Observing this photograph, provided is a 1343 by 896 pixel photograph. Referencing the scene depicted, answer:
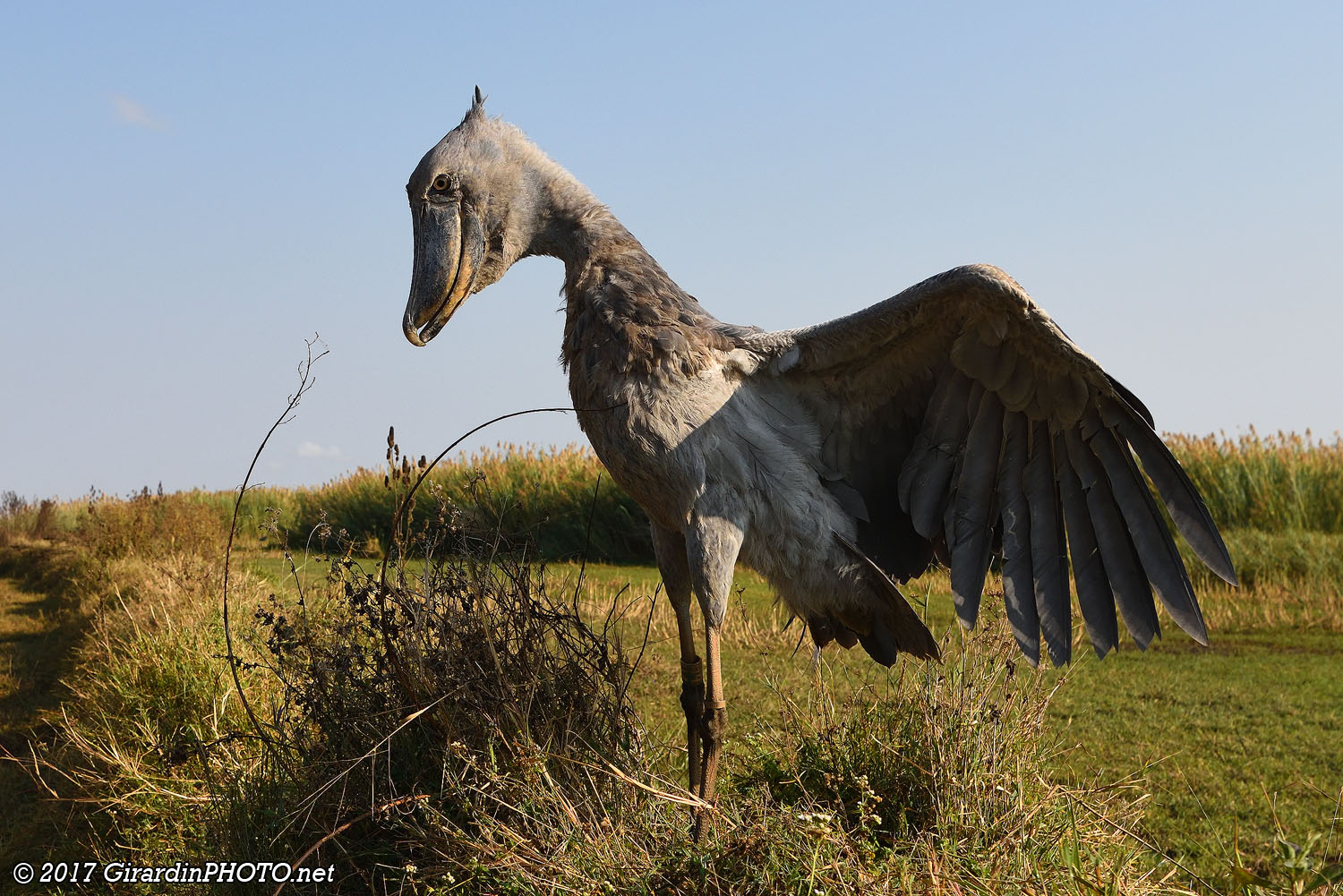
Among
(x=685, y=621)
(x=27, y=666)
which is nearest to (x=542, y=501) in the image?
(x=27, y=666)

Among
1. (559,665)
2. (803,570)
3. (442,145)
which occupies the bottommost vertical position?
(559,665)

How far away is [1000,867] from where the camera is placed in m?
2.90

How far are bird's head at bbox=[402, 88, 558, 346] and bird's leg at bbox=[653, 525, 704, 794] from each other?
104 cm

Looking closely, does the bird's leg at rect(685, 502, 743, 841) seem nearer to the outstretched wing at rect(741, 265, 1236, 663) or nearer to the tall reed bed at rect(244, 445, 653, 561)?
the outstretched wing at rect(741, 265, 1236, 663)

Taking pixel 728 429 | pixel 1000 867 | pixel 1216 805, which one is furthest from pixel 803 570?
pixel 1216 805

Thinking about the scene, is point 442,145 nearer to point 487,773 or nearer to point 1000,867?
point 487,773

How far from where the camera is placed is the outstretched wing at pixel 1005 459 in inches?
125

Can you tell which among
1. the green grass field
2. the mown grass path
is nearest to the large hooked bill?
the green grass field

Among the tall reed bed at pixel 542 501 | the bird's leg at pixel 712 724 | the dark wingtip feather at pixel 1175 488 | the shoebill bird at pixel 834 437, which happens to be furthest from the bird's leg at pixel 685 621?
the tall reed bed at pixel 542 501

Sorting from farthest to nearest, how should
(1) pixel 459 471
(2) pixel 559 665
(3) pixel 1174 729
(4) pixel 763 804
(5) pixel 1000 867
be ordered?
(1) pixel 459 471, (3) pixel 1174 729, (2) pixel 559 665, (4) pixel 763 804, (5) pixel 1000 867

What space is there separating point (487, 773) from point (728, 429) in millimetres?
1274

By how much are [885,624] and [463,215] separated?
1.99 meters

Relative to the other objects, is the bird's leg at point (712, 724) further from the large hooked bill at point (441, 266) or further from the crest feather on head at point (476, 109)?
the crest feather on head at point (476, 109)

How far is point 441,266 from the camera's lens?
3348 millimetres
